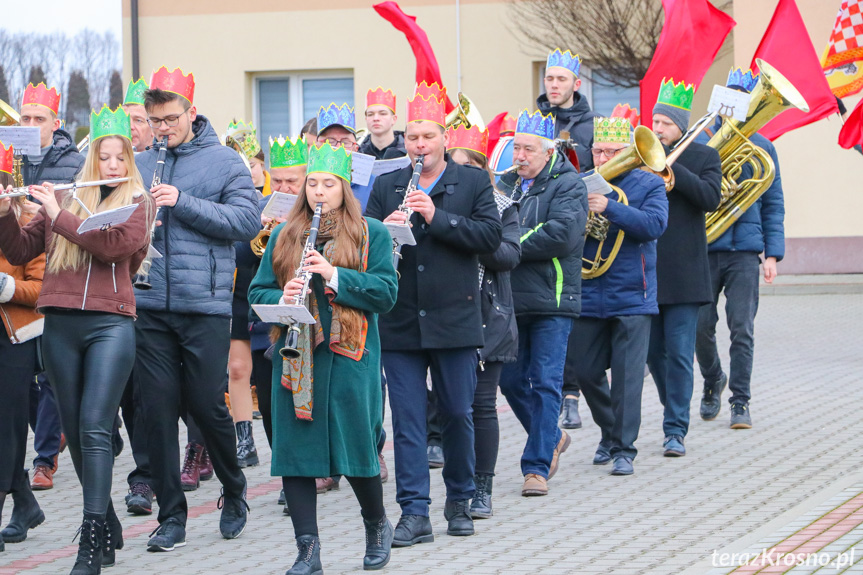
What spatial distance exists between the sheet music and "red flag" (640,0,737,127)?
7.35 meters

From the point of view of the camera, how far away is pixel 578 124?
9688 millimetres

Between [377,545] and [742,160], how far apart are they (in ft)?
16.4

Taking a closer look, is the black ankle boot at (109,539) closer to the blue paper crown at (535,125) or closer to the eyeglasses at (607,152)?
the blue paper crown at (535,125)

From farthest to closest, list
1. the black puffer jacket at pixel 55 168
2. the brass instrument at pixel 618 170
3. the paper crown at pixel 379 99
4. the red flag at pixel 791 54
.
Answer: the red flag at pixel 791 54, the paper crown at pixel 379 99, the brass instrument at pixel 618 170, the black puffer jacket at pixel 55 168

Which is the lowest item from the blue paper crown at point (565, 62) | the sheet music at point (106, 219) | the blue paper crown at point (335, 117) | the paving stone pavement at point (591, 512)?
the paving stone pavement at point (591, 512)

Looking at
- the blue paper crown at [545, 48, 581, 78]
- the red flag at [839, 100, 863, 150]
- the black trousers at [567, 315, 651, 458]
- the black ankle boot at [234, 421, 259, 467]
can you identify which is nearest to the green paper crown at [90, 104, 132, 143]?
the black ankle boot at [234, 421, 259, 467]

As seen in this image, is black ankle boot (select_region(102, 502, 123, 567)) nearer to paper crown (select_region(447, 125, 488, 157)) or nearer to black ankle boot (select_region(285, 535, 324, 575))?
black ankle boot (select_region(285, 535, 324, 575))

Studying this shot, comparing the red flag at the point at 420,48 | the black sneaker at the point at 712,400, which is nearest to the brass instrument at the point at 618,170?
the black sneaker at the point at 712,400

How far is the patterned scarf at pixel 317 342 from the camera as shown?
560cm

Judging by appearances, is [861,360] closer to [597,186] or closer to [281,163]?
[597,186]

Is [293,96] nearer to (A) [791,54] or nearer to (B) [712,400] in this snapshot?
(A) [791,54]

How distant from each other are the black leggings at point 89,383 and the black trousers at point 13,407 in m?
0.65

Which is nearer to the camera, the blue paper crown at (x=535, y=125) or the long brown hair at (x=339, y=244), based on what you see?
the long brown hair at (x=339, y=244)

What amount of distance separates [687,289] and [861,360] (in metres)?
4.68
